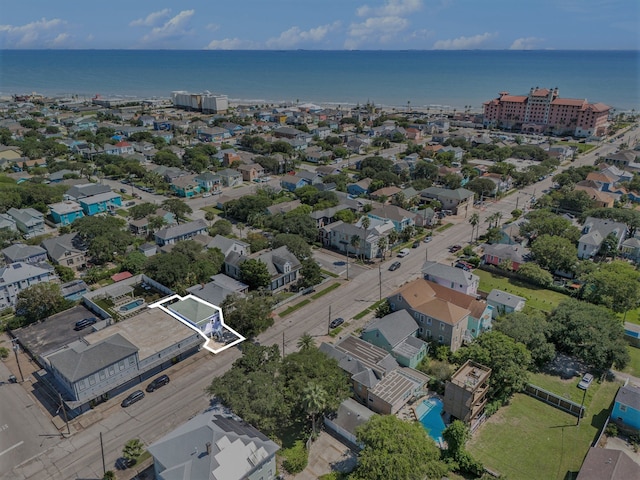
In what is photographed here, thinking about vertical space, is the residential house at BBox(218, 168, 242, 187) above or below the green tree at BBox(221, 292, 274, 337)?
above

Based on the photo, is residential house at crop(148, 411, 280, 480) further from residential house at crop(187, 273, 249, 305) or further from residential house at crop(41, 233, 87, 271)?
residential house at crop(41, 233, 87, 271)

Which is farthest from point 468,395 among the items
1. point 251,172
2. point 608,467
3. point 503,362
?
point 251,172

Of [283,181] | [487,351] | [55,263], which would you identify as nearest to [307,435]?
[487,351]

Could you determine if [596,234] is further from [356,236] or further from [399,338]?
[399,338]

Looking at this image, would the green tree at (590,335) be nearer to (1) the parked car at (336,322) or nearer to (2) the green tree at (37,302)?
(1) the parked car at (336,322)

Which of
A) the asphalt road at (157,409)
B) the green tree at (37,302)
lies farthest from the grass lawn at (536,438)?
the green tree at (37,302)

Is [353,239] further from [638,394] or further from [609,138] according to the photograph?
[609,138]

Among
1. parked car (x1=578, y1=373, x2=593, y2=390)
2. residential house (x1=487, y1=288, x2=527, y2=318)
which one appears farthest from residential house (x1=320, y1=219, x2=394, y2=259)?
→ parked car (x1=578, y1=373, x2=593, y2=390)
